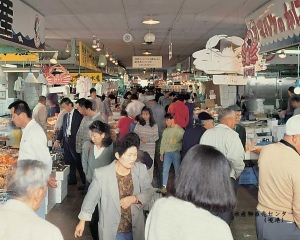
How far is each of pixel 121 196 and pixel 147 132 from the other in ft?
14.3

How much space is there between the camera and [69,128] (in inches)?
341

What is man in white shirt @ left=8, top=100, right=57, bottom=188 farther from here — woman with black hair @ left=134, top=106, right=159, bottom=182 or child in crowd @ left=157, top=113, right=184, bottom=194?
child in crowd @ left=157, top=113, right=184, bottom=194

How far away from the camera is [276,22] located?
7453 millimetres

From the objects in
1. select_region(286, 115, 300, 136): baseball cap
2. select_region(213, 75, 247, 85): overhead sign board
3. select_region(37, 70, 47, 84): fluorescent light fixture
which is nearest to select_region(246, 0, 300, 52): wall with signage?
select_region(213, 75, 247, 85): overhead sign board

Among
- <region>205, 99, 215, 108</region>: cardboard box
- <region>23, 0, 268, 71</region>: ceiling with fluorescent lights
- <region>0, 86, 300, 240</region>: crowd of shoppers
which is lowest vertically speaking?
<region>0, 86, 300, 240</region>: crowd of shoppers

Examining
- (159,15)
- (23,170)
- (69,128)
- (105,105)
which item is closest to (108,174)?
(23,170)

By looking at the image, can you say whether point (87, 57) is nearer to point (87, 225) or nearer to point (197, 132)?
point (197, 132)

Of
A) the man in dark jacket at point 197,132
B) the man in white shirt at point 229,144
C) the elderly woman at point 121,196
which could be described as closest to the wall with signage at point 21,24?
the man in dark jacket at point 197,132

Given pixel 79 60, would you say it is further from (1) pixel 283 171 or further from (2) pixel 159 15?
(1) pixel 283 171

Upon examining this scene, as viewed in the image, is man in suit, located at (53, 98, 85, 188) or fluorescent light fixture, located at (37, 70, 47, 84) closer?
man in suit, located at (53, 98, 85, 188)

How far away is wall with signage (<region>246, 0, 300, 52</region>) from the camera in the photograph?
6641 millimetres

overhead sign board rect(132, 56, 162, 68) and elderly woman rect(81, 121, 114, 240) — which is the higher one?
overhead sign board rect(132, 56, 162, 68)

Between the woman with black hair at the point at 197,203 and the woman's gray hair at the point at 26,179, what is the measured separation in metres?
0.72

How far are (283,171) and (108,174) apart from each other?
5.03 feet
